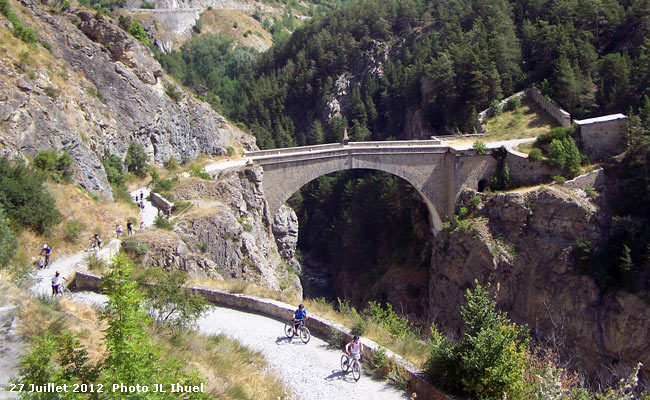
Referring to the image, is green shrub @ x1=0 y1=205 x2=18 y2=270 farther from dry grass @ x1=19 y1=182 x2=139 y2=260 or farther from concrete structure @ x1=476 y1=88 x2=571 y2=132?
concrete structure @ x1=476 y1=88 x2=571 y2=132

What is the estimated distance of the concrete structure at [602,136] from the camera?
3228 cm

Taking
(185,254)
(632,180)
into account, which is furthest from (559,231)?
(185,254)

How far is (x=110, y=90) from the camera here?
3075 cm

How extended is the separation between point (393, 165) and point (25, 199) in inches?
841

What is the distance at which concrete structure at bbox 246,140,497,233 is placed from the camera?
32.2 m

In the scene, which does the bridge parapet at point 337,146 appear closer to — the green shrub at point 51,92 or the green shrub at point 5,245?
the green shrub at point 51,92

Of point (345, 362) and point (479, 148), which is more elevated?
point (479, 148)

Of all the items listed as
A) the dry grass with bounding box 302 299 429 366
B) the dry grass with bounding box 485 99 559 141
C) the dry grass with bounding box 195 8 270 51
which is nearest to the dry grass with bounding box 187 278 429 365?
the dry grass with bounding box 302 299 429 366

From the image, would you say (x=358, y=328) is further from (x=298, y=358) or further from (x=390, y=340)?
(x=298, y=358)

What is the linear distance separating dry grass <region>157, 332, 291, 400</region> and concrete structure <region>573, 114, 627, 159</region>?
2749cm

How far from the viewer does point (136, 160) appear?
30.4 metres

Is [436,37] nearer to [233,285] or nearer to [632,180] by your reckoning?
[632,180]

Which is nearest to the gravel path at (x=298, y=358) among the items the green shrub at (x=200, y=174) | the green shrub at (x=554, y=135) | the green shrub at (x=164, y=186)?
the green shrub at (x=164, y=186)

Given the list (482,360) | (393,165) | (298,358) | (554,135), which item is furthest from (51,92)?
(554,135)
